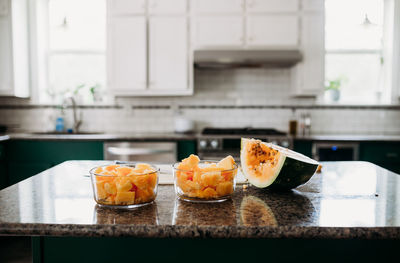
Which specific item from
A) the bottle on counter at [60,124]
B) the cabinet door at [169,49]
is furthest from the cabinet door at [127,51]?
the bottle on counter at [60,124]

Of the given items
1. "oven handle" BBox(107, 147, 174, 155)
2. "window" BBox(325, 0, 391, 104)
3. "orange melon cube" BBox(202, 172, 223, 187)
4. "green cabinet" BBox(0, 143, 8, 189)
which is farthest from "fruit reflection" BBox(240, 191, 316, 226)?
"window" BBox(325, 0, 391, 104)

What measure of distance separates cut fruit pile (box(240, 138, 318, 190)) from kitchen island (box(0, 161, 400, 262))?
0.05 meters

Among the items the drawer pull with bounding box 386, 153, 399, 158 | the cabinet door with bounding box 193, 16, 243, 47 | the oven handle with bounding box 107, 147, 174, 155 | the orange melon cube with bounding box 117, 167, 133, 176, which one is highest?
the cabinet door with bounding box 193, 16, 243, 47

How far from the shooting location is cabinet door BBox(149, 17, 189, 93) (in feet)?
12.1

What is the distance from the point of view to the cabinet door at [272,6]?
3.65 metres

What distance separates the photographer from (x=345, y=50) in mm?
4230

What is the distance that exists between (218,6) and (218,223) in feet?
10.9

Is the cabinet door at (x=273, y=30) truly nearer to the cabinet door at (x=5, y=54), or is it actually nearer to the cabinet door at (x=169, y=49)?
the cabinet door at (x=169, y=49)

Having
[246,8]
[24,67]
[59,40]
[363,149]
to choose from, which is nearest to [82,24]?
[59,40]

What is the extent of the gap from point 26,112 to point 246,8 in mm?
3136

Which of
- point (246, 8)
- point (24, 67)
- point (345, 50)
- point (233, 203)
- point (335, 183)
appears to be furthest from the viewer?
point (345, 50)

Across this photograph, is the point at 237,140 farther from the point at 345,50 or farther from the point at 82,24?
the point at 82,24

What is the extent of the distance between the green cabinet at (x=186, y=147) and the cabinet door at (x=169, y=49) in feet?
2.42

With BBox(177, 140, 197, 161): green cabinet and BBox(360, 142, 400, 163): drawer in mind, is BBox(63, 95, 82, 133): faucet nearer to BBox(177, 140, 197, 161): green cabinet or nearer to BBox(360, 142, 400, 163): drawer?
BBox(177, 140, 197, 161): green cabinet
